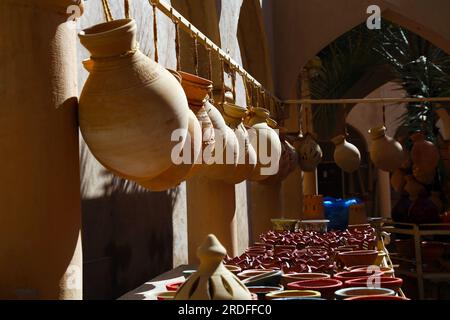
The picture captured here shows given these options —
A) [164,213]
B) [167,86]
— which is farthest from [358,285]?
[164,213]

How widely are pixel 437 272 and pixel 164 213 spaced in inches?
130

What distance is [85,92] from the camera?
6.05 ft

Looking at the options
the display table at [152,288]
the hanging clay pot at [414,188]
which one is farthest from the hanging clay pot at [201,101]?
the hanging clay pot at [414,188]

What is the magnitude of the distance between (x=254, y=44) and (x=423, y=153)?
218 centimetres

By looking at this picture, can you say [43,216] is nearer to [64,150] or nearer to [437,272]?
[64,150]

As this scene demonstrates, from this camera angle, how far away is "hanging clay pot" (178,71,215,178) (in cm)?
246

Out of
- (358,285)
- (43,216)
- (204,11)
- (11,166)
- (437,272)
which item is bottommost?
(437,272)

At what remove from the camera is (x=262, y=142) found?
3750mm

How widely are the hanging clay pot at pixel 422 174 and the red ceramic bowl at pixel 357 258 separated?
4.80m

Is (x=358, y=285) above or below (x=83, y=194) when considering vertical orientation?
below

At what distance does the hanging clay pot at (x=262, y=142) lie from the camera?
3730mm

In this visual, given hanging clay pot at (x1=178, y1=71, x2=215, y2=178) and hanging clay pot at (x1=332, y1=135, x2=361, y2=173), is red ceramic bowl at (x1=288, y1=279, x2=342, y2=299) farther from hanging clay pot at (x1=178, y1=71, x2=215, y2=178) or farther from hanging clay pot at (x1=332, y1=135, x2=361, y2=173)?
hanging clay pot at (x1=332, y1=135, x2=361, y2=173)

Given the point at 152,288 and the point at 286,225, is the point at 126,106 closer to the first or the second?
the point at 152,288
